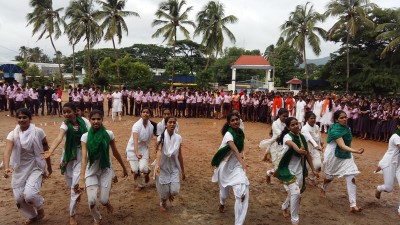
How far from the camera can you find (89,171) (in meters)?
4.88

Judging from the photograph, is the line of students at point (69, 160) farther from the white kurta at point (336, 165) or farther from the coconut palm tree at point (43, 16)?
the coconut palm tree at point (43, 16)

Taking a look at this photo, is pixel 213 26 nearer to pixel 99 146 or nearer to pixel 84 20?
pixel 84 20

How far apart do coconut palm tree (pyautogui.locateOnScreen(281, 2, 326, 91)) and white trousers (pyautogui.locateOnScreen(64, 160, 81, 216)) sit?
3002 centimetres

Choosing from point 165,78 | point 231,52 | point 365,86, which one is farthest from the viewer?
point 231,52

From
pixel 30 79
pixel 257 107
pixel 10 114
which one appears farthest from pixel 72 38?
pixel 257 107

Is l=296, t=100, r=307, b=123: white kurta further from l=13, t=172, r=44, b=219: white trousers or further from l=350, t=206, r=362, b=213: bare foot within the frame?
l=13, t=172, r=44, b=219: white trousers

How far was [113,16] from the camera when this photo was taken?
30.1 m

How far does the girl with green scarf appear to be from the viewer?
503 centimetres

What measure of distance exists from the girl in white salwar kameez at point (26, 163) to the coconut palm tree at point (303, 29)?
30387 millimetres

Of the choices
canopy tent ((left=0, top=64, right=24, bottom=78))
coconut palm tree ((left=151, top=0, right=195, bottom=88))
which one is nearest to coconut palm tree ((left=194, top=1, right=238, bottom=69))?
coconut palm tree ((left=151, top=0, right=195, bottom=88))

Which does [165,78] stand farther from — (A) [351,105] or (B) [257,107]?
(A) [351,105]

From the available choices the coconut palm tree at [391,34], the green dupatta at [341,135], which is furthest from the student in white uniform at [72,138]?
the coconut palm tree at [391,34]

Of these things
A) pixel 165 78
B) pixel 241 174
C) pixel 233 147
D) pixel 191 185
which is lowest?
pixel 191 185

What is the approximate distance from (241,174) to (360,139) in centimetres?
1079
